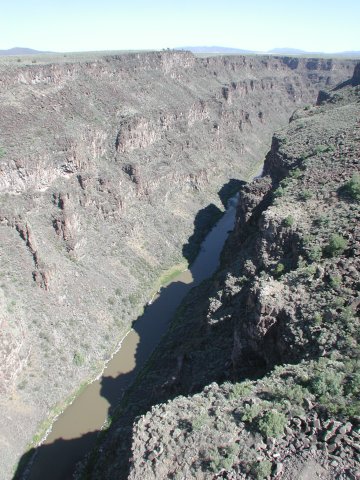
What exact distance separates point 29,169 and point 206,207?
142 feet

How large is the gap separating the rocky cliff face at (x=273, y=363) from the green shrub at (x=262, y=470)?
66mm

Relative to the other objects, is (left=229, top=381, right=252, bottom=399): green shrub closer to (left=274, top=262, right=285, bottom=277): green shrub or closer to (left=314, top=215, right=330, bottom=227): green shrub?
(left=274, top=262, right=285, bottom=277): green shrub

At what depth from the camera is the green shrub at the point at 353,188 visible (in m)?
45.6

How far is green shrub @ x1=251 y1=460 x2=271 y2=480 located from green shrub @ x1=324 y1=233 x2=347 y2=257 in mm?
20552

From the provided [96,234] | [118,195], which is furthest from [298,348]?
[118,195]

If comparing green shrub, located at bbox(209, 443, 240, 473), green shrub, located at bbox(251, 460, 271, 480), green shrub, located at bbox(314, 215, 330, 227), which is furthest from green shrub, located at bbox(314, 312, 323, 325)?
green shrub, located at bbox(314, 215, 330, 227)

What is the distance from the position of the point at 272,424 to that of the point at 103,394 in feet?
100

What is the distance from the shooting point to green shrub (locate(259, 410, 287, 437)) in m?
22.4

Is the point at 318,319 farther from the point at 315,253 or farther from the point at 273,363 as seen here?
the point at 315,253

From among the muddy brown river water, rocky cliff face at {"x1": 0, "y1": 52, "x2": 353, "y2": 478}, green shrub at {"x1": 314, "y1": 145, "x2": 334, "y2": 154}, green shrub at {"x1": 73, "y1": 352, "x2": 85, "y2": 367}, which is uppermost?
green shrub at {"x1": 314, "y1": 145, "x2": 334, "y2": 154}

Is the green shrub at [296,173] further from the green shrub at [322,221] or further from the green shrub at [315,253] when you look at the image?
the green shrub at [315,253]

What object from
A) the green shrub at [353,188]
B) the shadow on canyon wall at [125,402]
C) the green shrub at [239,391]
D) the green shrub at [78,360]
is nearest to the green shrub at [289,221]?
the green shrub at [353,188]

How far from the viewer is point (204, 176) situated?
10362 centimetres

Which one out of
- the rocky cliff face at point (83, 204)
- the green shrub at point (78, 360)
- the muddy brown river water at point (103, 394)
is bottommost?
the muddy brown river water at point (103, 394)
